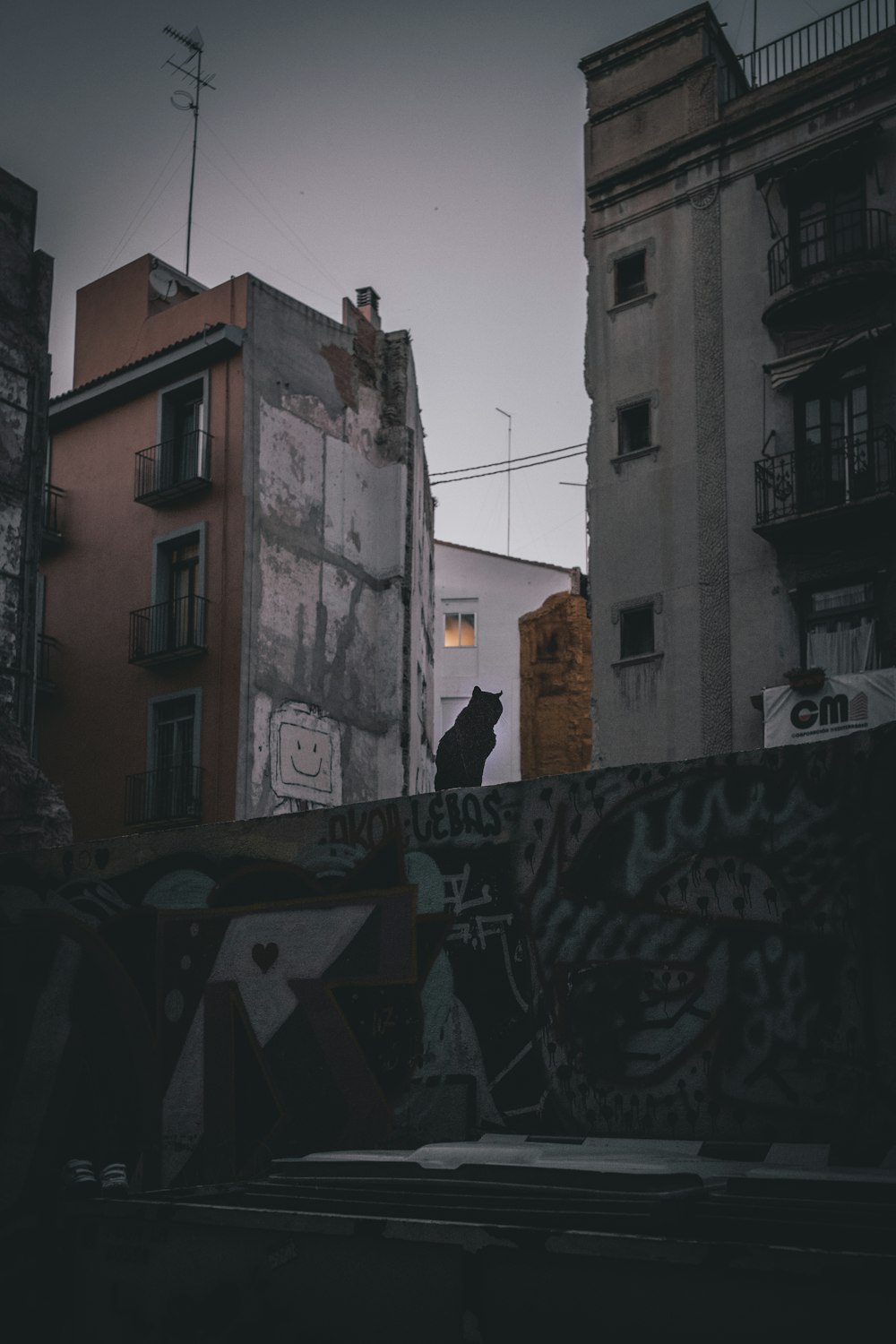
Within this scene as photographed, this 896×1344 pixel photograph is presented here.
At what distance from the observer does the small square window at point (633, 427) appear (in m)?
22.4

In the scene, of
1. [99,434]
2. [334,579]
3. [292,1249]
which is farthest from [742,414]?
[292,1249]

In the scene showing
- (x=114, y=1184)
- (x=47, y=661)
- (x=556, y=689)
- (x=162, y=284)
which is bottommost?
(x=114, y=1184)

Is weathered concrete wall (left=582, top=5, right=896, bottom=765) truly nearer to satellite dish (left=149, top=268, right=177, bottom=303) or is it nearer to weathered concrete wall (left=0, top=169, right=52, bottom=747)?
weathered concrete wall (left=0, top=169, right=52, bottom=747)

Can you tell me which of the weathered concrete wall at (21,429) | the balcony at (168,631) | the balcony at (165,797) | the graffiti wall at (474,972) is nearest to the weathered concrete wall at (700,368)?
the balcony at (165,797)

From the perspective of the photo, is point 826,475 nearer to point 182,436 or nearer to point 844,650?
point 844,650

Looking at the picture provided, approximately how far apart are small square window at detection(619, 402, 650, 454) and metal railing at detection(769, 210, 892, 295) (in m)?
2.93

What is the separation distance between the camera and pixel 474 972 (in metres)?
7.43

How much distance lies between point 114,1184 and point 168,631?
67.0 ft

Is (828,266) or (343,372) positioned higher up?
(343,372)

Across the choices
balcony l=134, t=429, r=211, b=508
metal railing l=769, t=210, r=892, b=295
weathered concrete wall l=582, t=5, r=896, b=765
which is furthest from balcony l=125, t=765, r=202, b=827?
metal railing l=769, t=210, r=892, b=295

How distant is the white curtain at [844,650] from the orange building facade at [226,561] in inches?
405

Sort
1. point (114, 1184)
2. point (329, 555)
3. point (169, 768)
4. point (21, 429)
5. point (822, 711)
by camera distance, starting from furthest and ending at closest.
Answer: point (329, 555)
point (169, 768)
point (822, 711)
point (21, 429)
point (114, 1184)

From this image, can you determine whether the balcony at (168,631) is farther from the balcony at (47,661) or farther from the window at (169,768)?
the balcony at (47,661)

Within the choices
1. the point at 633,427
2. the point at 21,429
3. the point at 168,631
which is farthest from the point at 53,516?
the point at 633,427
